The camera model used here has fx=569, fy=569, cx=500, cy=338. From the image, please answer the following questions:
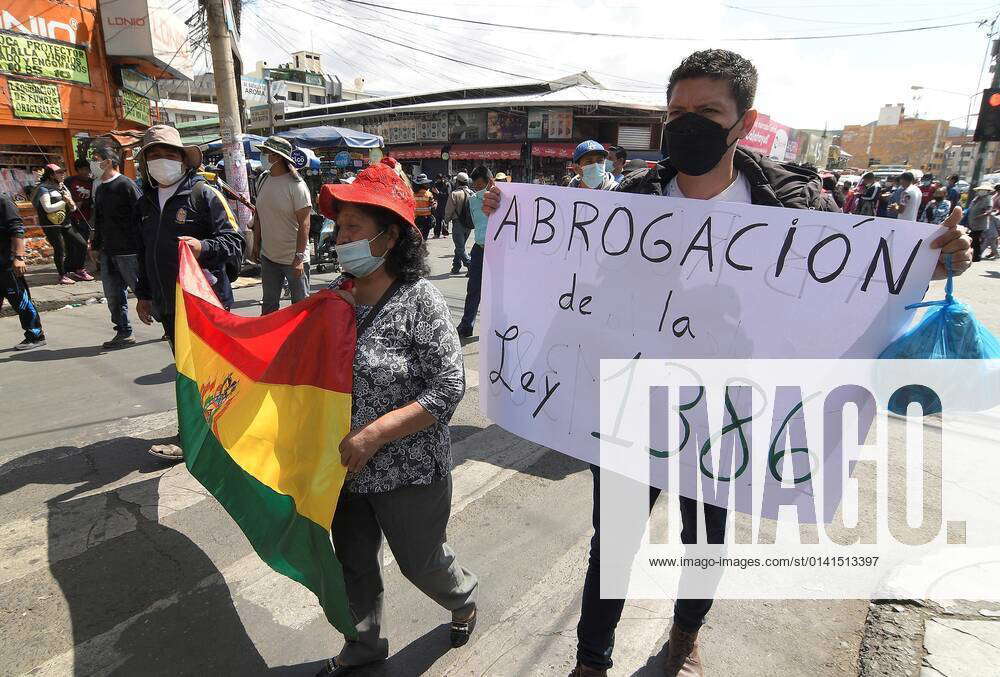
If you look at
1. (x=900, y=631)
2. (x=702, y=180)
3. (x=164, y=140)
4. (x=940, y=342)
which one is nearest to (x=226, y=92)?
(x=164, y=140)

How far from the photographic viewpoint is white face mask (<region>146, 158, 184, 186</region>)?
137 inches

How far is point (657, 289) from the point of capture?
6.37ft

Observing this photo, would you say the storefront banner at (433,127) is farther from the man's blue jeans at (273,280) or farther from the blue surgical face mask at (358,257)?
the blue surgical face mask at (358,257)

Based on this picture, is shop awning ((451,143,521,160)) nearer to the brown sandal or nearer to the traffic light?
the traffic light

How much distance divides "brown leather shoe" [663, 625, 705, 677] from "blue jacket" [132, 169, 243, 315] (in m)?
3.22

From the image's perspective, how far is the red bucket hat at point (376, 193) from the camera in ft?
6.23

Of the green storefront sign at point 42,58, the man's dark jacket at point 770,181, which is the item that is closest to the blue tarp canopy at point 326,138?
the green storefront sign at point 42,58

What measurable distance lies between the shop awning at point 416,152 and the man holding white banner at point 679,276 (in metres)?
36.8

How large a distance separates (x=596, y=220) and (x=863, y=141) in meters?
129

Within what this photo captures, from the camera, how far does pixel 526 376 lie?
2246 mm

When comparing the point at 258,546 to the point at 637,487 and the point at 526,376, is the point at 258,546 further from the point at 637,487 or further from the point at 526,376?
the point at 637,487

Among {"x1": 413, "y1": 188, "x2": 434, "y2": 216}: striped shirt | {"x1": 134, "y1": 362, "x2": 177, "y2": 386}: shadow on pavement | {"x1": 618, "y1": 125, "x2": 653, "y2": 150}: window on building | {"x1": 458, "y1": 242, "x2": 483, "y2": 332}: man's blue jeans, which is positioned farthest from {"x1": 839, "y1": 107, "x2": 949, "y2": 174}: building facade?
{"x1": 134, "y1": 362, "x2": 177, "y2": 386}: shadow on pavement

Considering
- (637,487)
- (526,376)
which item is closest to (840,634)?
(637,487)

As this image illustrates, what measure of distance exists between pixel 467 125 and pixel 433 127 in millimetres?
3130
